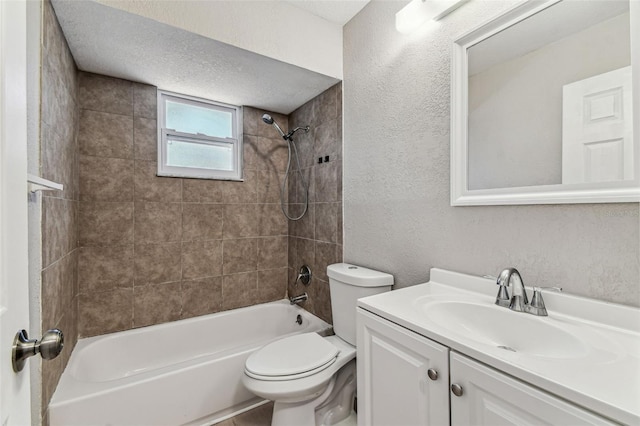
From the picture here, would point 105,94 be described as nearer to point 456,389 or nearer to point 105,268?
point 105,268

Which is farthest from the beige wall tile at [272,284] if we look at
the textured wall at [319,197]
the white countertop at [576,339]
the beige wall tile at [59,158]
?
the white countertop at [576,339]

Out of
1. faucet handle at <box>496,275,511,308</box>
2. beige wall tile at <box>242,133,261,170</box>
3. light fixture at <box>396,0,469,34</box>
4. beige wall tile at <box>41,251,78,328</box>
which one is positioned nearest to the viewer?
faucet handle at <box>496,275,511,308</box>

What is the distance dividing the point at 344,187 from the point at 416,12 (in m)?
1.05

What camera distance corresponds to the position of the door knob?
1.57 feet

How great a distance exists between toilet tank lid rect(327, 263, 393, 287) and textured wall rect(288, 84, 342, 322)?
0.28m

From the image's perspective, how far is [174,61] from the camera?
172 cm

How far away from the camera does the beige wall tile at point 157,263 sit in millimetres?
2029

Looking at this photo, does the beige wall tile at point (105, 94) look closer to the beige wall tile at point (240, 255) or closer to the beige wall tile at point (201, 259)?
the beige wall tile at point (201, 259)

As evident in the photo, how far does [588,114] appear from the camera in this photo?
0.91m

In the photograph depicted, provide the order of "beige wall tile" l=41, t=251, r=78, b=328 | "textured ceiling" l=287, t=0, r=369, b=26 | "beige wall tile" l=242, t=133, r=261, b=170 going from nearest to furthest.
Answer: "beige wall tile" l=41, t=251, r=78, b=328 < "textured ceiling" l=287, t=0, r=369, b=26 < "beige wall tile" l=242, t=133, r=261, b=170

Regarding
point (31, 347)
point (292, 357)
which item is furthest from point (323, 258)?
point (31, 347)

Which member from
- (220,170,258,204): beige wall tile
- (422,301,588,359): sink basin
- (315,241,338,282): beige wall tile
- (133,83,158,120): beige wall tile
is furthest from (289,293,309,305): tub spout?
(133,83,158,120): beige wall tile

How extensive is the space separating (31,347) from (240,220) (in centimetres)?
194

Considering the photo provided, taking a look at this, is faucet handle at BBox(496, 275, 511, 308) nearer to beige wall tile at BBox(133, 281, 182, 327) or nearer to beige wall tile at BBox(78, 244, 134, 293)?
beige wall tile at BBox(133, 281, 182, 327)
